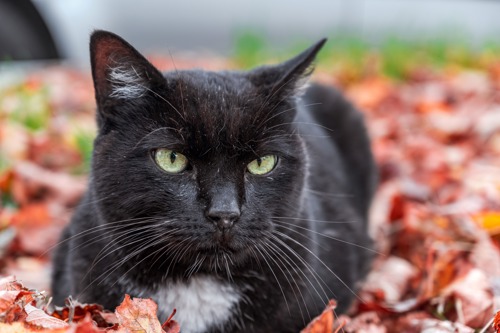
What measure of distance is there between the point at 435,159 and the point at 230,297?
246 cm

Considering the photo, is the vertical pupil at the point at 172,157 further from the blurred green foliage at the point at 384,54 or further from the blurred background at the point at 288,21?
the blurred background at the point at 288,21

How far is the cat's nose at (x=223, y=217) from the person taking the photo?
1941mm

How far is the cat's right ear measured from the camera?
6.81ft

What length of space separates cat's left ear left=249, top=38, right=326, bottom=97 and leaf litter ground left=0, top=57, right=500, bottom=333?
2.46ft

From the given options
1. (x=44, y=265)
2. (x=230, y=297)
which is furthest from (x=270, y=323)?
(x=44, y=265)

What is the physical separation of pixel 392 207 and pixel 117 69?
1.92 metres

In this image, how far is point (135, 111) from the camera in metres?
2.19

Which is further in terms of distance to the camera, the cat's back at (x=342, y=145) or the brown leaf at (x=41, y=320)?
the cat's back at (x=342, y=145)

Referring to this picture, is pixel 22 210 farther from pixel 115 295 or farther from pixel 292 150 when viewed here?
pixel 292 150

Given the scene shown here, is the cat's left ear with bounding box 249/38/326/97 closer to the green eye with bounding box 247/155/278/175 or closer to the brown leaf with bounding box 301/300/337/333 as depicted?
the green eye with bounding box 247/155/278/175

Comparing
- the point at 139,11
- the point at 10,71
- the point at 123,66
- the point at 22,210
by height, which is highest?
the point at 139,11

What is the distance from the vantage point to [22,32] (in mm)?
6043

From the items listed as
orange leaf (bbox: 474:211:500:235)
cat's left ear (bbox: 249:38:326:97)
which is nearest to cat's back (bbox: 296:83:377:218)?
orange leaf (bbox: 474:211:500:235)

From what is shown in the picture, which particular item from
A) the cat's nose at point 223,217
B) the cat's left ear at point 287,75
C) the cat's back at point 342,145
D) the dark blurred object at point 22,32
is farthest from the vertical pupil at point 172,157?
the dark blurred object at point 22,32
